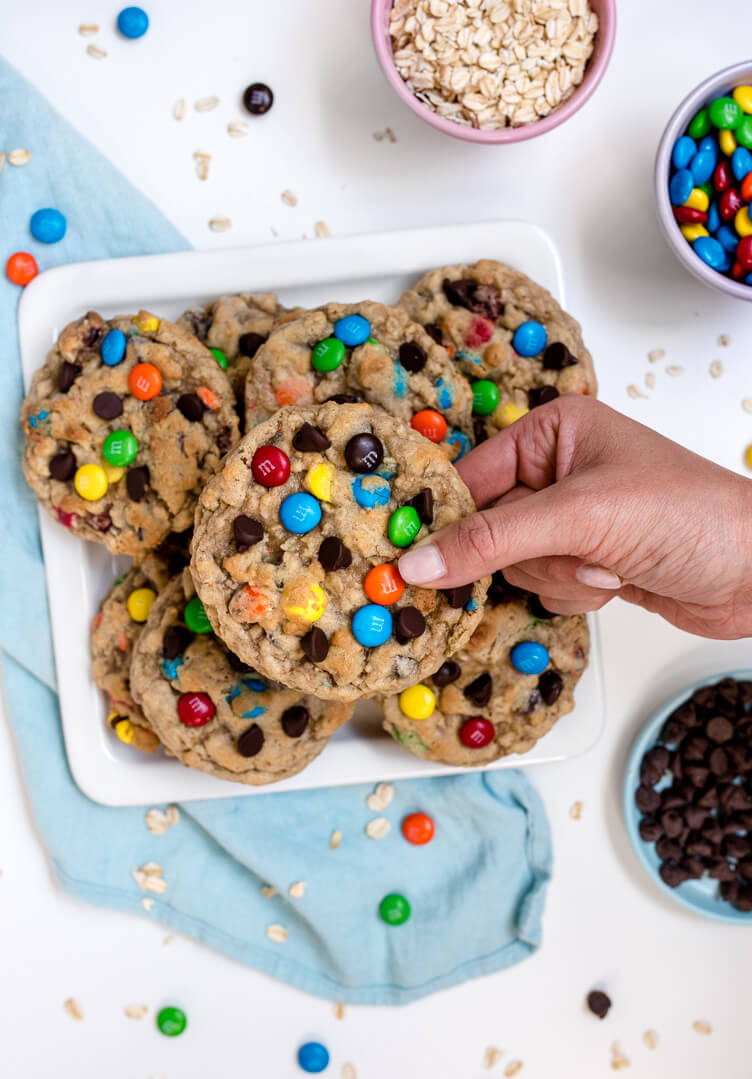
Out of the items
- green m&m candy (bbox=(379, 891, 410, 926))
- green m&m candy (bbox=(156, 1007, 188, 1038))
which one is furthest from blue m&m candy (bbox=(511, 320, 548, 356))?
green m&m candy (bbox=(156, 1007, 188, 1038))

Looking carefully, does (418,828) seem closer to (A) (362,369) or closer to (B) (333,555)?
(B) (333,555)

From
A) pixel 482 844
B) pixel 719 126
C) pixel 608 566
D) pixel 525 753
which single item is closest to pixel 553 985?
pixel 482 844

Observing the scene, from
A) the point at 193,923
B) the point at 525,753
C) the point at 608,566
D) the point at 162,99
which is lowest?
the point at 193,923

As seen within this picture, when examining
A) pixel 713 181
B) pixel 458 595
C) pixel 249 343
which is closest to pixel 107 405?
pixel 249 343

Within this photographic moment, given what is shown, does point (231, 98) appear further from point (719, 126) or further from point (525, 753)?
point (525, 753)

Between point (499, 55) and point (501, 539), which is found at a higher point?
point (499, 55)

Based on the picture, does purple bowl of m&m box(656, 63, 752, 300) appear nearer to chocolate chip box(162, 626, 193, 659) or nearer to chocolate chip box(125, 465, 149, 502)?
chocolate chip box(125, 465, 149, 502)

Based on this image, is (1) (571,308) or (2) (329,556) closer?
(2) (329,556)
